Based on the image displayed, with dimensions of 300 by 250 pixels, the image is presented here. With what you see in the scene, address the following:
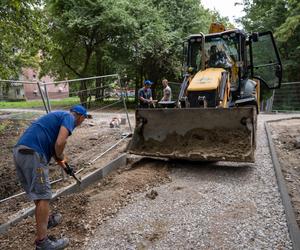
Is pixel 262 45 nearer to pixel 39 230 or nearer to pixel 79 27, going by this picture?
pixel 39 230

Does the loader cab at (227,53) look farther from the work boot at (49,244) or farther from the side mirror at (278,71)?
the work boot at (49,244)

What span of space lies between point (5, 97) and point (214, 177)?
4.10 metres

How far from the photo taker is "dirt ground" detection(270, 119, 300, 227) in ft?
17.3

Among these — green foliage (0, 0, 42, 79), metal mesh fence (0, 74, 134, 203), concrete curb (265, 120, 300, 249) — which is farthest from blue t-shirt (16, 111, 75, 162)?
green foliage (0, 0, 42, 79)

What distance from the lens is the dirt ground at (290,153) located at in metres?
5.27

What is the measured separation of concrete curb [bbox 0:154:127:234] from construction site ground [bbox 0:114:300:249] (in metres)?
0.08

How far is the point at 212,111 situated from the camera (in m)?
6.45

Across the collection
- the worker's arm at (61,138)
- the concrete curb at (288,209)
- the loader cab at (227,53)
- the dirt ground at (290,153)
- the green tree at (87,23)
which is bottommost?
the dirt ground at (290,153)

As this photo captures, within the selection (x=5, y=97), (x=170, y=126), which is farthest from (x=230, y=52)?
(x=5, y=97)

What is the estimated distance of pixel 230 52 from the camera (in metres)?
8.30

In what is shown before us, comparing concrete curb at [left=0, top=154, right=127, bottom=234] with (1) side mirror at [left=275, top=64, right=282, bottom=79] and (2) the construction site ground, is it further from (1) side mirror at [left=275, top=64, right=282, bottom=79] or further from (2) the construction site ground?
(1) side mirror at [left=275, top=64, right=282, bottom=79]

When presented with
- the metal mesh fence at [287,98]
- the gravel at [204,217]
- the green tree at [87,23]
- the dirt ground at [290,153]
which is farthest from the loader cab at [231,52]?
the green tree at [87,23]

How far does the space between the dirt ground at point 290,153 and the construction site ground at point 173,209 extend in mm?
43

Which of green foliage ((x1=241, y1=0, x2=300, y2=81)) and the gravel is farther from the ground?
green foliage ((x1=241, y1=0, x2=300, y2=81))
